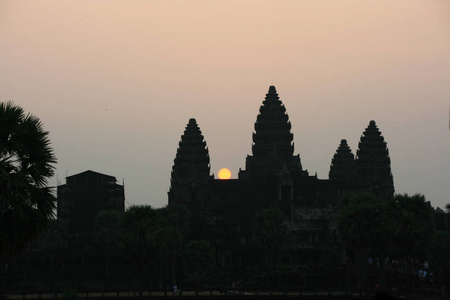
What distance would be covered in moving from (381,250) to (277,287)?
1994 centimetres

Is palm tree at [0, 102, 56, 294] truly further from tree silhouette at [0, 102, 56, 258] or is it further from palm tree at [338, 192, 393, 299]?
palm tree at [338, 192, 393, 299]

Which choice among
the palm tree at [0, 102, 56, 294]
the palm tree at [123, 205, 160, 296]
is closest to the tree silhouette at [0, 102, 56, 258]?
the palm tree at [0, 102, 56, 294]

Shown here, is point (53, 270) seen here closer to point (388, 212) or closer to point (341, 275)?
point (341, 275)

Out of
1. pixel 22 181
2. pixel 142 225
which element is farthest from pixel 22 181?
pixel 142 225

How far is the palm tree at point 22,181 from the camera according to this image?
46219 mm

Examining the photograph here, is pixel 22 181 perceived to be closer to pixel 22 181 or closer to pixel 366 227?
pixel 22 181

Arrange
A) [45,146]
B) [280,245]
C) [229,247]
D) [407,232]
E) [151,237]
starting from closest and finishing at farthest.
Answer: [45,146]
[407,232]
[151,237]
[280,245]
[229,247]

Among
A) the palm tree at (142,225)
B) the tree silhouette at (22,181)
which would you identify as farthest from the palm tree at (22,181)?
the palm tree at (142,225)

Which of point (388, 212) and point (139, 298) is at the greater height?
point (388, 212)

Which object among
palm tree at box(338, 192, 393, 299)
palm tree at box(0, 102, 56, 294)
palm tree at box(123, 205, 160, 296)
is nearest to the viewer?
palm tree at box(0, 102, 56, 294)

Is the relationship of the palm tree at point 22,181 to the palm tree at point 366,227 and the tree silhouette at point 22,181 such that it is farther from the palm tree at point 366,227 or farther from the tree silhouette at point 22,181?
the palm tree at point 366,227

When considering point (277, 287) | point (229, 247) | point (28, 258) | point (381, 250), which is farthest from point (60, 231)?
point (381, 250)

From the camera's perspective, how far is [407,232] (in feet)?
364

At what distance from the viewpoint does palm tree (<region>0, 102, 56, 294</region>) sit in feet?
152
